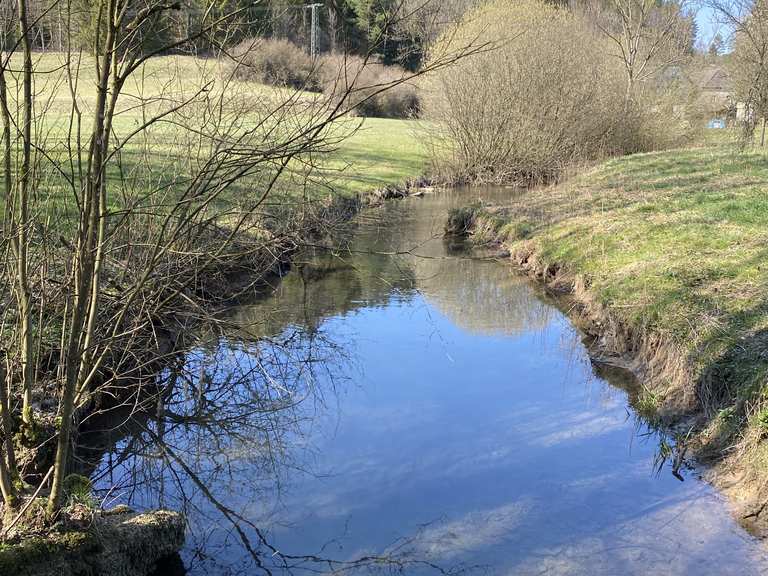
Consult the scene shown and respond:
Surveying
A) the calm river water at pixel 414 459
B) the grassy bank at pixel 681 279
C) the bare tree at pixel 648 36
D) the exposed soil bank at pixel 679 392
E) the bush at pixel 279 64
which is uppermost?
the bare tree at pixel 648 36

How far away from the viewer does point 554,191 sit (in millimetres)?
19500

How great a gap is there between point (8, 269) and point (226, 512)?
2.46 meters

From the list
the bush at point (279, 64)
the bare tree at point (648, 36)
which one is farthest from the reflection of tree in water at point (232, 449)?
the bare tree at point (648, 36)

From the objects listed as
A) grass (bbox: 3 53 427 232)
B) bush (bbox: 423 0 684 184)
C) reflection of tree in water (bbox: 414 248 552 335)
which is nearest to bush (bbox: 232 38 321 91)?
grass (bbox: 3 53 427 232)

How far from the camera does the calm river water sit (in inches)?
219

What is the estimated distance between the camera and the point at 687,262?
9930 millimetres

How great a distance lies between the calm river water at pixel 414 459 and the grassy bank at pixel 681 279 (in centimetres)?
46

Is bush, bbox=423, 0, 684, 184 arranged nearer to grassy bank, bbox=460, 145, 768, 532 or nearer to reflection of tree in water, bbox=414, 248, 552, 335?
grassy bank, bbox=460, 145, 768, 532

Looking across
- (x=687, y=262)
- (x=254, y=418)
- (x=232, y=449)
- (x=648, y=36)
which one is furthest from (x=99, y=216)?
(x=648, y=36)

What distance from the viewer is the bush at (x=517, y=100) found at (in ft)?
77.5

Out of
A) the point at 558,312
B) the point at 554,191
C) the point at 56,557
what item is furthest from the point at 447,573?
the point at 554,191

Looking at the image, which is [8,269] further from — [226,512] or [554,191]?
[554,191]

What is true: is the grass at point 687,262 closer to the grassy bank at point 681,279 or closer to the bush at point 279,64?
the grassy bank at point 681,279

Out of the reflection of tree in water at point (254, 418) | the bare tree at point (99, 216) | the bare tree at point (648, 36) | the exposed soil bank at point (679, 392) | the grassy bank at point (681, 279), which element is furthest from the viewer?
the bare tree at point (648, 36)
